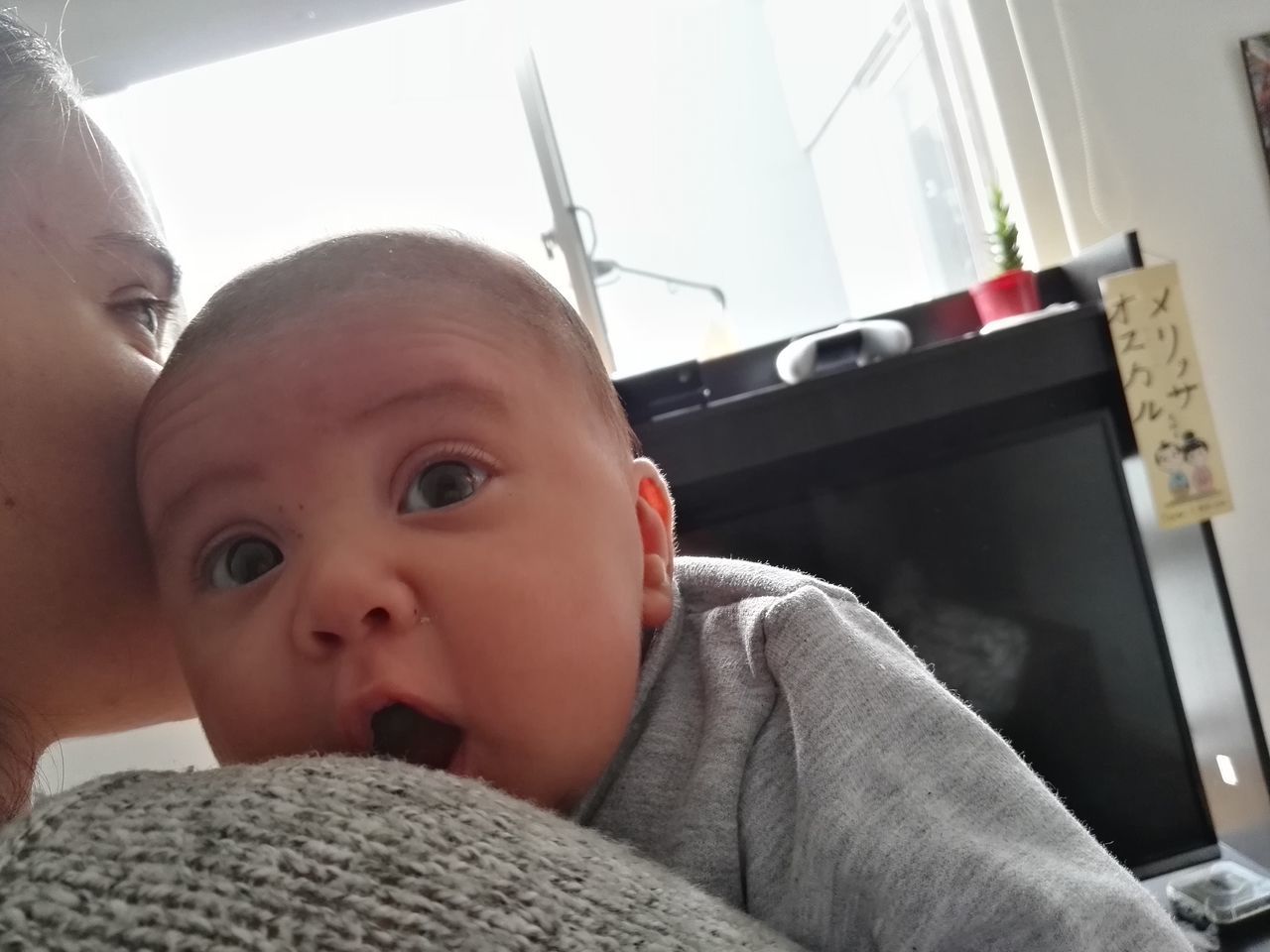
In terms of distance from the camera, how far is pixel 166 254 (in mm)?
611

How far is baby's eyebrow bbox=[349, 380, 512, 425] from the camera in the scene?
1.55 feet

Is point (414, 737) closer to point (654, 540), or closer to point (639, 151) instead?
point (654, 540)

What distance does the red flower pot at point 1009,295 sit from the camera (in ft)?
5.32

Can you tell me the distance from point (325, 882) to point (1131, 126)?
6.07 ft

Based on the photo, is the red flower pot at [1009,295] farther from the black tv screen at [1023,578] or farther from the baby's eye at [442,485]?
the baby's eye at [442,485]

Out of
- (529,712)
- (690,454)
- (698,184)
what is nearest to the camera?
(529,712)

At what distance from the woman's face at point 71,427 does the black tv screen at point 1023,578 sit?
101 cm

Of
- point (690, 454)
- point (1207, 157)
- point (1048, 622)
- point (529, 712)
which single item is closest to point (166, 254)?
point (529, 712)

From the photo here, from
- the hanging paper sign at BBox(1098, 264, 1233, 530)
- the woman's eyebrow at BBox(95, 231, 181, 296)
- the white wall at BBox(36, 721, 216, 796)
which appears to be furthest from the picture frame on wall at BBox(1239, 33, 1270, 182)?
the white wall at BBox(36, 721, 216, 796)

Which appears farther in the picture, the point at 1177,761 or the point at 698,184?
the point at 698,184

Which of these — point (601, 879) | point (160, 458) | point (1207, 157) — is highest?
point (1207, 157)

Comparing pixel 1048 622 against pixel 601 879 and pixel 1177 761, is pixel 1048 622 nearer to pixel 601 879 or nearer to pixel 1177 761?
pixel 1177 761

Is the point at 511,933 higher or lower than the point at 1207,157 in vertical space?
lower

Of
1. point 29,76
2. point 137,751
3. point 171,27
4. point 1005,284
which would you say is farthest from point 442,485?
point 171,27
